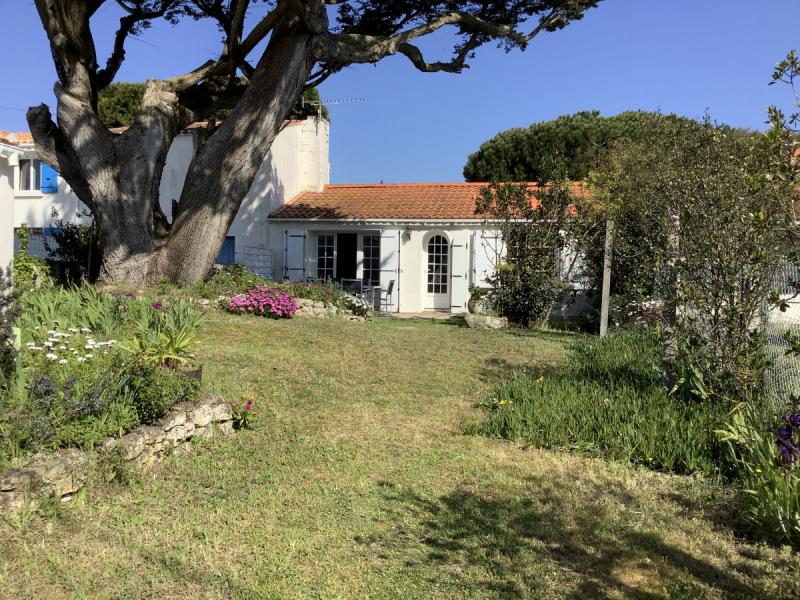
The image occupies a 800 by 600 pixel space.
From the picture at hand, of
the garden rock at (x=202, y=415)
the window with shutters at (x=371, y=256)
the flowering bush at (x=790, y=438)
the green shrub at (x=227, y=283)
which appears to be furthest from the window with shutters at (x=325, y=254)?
the flowering bush at (x=790, y=438)

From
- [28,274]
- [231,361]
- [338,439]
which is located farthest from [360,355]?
[28,274]

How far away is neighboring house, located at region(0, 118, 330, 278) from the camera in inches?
768

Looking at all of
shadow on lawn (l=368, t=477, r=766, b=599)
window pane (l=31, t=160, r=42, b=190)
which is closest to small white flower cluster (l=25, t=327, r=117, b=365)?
shadow on lawn (l=368, t=477, r=766, b=599)

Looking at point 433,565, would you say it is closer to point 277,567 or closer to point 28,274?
point 277,567

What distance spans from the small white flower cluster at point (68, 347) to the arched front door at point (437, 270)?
1313 centimetres

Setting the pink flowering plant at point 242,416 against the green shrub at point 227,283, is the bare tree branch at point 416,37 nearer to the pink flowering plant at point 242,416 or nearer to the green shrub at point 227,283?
the green shrub at point 227,283

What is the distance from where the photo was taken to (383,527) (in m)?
4.26

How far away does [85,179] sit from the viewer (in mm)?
12602

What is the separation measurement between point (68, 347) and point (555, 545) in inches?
184

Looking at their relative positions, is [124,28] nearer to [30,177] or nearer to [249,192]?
[249,192]

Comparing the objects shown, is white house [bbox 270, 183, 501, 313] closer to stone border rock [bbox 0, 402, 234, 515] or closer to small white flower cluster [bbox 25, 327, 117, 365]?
small white flower cluster [bbox 25, 327, 117, 365]

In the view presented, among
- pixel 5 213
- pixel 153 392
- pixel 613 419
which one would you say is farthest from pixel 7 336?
pixel 5 213

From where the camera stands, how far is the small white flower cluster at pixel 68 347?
5.62m

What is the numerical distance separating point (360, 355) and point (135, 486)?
5.20 metres
